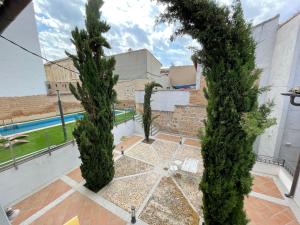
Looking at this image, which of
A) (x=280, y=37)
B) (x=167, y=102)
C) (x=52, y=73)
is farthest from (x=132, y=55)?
(x=280, y=37)

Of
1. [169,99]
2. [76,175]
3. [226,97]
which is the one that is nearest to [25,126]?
[76,175]

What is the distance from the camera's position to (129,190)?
5875 mm

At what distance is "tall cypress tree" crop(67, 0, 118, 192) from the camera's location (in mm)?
4815

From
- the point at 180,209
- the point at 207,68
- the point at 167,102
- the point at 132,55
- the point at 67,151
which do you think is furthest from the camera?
the point at 132,55

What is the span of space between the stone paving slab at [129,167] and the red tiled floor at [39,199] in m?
2.43

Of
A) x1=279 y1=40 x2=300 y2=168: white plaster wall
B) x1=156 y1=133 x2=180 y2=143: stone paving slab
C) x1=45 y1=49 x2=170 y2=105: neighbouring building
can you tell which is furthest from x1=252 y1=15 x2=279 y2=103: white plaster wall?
x1=45 y1=49 x2=170 y2=105: neighbouring building

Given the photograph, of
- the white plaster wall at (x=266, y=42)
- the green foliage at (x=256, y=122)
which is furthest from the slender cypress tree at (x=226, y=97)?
the white plaster wall at (x=266, y=42)

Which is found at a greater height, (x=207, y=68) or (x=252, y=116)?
(x=207, y=68)

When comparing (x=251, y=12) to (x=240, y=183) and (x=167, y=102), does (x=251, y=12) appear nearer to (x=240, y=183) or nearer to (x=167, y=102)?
(x=240, y=183)

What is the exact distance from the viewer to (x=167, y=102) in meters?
12.9

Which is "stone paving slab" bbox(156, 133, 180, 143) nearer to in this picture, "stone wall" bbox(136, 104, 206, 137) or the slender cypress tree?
"stone wall" bbox(136, 104, 206, 137)

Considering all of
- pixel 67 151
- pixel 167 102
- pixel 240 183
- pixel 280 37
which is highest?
pixel 280 37

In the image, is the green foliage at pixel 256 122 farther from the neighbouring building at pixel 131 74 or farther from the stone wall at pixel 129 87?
the neighbouring building at pixel 131 74

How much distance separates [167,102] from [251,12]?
33.7 ft
